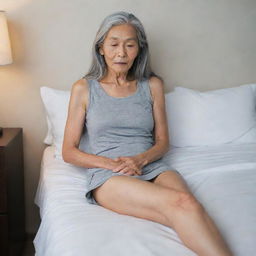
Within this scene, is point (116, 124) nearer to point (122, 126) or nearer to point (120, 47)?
point (122, 126)

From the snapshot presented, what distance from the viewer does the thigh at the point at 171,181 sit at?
1.42 metres

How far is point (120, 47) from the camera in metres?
1.73

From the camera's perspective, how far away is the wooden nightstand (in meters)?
1.72

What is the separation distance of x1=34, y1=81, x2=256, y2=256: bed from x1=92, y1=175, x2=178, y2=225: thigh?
28 millimetres

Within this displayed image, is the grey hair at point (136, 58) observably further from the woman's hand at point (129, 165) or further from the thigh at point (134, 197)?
the thigh at point (134, 197)

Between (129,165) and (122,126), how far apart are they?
26 centimetres

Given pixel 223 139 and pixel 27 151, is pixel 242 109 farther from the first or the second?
pixel 27 151

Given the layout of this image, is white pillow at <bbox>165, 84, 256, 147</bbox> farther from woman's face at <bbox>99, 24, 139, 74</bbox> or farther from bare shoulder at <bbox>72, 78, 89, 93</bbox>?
bare shoulder at <bbox>72, 78, 89, 93</bbox>

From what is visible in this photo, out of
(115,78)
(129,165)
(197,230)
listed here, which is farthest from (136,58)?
(197,230)

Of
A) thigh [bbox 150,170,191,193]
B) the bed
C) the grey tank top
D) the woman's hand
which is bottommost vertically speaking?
the bed

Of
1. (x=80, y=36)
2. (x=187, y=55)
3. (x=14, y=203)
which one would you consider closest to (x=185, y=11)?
(x=187, y=55)

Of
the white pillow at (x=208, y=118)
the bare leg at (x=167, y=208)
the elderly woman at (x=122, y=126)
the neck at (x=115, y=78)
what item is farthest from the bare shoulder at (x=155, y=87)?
the bare leg at (x=167, y=208)

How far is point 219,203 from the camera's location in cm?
140

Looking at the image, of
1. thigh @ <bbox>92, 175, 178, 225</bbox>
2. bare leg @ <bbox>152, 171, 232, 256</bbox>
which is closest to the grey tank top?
thigh @ <bbox>92, 175, 178, 225</bbox>
